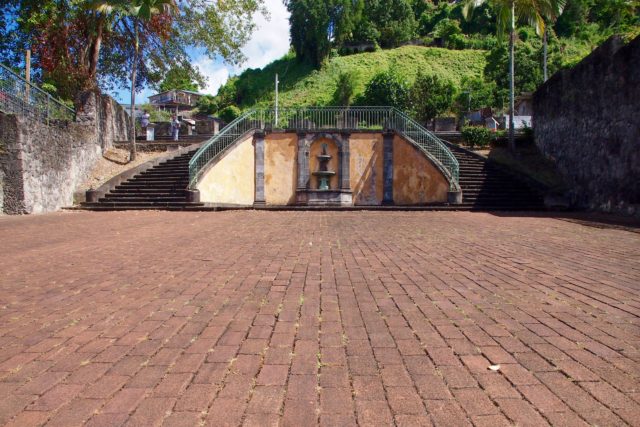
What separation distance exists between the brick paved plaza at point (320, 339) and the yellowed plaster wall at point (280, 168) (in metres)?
14.4

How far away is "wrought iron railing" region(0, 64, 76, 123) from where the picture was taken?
45.4 feet

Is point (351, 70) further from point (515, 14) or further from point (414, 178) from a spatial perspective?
point (414, 178)

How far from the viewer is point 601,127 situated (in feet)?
47.3

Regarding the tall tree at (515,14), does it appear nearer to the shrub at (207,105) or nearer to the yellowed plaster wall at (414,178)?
the yellowed plaster wall at (414,178)

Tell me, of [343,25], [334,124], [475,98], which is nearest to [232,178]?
[334,124]

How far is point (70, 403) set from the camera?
216cm

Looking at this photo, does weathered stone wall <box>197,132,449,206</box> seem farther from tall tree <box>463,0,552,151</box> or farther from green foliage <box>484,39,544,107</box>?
green foliage <box>484,39,544,107</box>

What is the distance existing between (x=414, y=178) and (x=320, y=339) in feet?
56.7

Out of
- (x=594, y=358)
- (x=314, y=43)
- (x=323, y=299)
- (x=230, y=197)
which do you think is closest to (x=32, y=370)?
(x=323, y=299)

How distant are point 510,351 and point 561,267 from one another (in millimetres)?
3166

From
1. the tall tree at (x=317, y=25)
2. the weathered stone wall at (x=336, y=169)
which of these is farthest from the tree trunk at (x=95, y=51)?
the tall tree at (x=317, y=25)

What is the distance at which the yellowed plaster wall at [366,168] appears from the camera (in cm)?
2045

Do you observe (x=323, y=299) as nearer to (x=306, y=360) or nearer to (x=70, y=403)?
(x=306, y=360)

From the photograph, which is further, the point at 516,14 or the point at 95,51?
the point at 95,51
